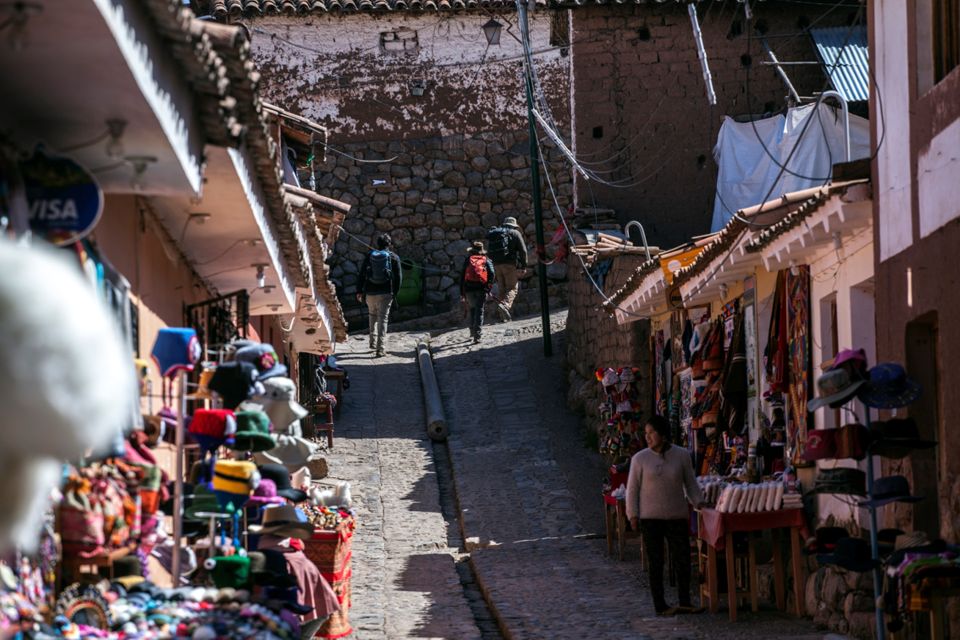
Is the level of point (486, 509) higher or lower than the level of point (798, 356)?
lower

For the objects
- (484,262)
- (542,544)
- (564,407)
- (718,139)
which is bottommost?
(542,544)

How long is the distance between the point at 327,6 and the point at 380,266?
6.59 metres

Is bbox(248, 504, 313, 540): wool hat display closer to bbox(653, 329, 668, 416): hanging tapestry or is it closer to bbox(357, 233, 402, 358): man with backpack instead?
bbox(653, 329, 668, 416): hanging tapestry

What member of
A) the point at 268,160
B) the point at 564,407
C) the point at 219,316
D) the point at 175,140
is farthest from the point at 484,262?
the point at 175,140

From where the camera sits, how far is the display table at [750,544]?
12.3m

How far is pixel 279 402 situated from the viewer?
402 inches

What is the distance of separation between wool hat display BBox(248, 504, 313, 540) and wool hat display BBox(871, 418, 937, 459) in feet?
12.4

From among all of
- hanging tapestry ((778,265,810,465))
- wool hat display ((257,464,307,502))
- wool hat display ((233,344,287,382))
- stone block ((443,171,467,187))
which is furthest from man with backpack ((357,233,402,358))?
wool hat display ((233,344,287,382))

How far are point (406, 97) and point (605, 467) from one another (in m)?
12.9

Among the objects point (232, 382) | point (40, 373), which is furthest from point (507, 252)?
point (40, 373)

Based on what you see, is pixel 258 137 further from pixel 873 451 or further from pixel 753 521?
pixel 753 521

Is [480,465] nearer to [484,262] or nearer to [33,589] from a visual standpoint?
[484,262]

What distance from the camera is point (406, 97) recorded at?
31328 mm

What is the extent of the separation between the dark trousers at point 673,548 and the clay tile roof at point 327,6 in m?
18.9
